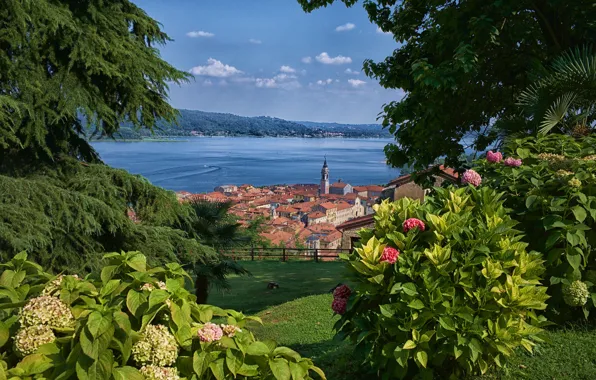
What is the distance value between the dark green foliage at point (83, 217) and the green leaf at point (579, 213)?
499 centimetres

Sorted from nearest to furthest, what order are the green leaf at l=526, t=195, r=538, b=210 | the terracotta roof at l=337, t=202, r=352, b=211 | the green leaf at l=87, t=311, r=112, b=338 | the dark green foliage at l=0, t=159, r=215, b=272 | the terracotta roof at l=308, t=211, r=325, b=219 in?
the green leaf at l=87, t=311, r=112, b=338 → the green leaf at l=526, t=195, r=538, b=210 → the dark green foliage at l=0, t=159, r=215, b=272 → the terracotta roof at l=308, t=211, r=325, b=219 → the terracotta roof at l=337, t=202, r=352, b=211

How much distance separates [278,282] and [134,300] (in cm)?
1366

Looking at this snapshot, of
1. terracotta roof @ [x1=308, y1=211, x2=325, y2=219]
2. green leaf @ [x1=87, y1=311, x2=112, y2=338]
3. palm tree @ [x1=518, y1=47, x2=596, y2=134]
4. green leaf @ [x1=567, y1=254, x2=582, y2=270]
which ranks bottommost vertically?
terracotta roof @ [x1=308, y1=211, x2=325, y2=219]

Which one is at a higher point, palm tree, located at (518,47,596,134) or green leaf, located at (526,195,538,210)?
palm tree, located at (518,47,596,134)

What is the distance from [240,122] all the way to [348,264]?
10738 cm

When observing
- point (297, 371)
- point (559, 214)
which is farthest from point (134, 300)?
point (559, 214)

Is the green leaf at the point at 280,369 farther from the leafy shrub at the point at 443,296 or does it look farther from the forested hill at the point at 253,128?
the forested hill at the point at 253,128

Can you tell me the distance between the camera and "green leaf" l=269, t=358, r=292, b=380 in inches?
56.1

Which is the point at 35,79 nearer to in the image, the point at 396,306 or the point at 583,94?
the point at 396,306

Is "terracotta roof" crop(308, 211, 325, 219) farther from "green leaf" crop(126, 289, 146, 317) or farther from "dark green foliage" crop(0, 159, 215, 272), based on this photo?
"green leaf" crop(126, 289, 146, 317)

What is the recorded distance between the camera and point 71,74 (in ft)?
19.1

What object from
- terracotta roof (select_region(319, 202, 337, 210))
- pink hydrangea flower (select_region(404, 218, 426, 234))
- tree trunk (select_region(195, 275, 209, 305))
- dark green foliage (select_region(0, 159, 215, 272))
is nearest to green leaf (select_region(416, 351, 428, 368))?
pink hydrangea flower (select_region(404, 218, 426, 234))

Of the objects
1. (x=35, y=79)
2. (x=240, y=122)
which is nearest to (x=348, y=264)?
(x=35, y=79)

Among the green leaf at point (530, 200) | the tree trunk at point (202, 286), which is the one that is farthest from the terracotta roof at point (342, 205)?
the green leaf at point (530, 200)
